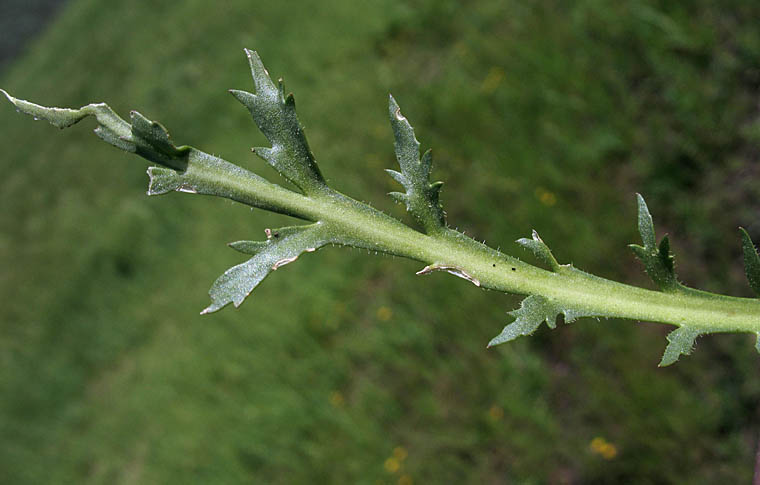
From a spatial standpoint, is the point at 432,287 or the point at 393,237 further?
the point at 432,287

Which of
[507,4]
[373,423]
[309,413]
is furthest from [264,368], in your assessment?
[507,4]

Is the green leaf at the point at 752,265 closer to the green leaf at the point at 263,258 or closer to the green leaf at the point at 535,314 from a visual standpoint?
the green leaf at the point at 535,314

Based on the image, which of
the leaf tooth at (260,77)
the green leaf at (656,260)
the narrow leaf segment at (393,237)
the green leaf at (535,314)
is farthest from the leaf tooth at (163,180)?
the green leaf at (656,260)

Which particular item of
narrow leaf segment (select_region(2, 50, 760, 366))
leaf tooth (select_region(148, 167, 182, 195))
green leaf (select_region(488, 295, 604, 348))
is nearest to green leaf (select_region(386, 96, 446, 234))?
narrow leaf segment (select_region(2, 50, 760, 366))

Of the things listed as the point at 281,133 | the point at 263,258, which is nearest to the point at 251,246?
the point at 263,258

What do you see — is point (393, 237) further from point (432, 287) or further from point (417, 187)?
point (432, 287)

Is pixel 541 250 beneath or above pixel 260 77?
beneath

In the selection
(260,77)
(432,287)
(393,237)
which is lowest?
(432,287)

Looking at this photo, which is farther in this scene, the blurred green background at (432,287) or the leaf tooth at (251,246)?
the blurred green background at (432,287)

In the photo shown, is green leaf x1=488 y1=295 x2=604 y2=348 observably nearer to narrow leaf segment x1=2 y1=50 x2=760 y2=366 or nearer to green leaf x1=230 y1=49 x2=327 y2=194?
narrow leaf segment x1=2 y1=50 x2=760 y2=366
